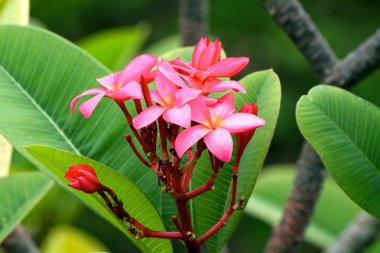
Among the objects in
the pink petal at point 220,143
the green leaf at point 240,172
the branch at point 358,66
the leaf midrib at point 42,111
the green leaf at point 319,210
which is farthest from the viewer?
the green leaf at point 319,210

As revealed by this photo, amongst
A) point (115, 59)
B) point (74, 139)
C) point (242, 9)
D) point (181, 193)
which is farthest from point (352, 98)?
point (242, 9)

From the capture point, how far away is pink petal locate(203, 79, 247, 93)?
732mm

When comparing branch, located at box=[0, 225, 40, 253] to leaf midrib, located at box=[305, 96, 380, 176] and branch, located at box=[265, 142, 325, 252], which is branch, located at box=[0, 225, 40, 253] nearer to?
branch, located at box=[265, 142, 325, 252]

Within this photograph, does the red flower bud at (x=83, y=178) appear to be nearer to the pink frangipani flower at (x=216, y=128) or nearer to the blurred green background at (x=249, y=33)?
the pink frangipani flower at (x=216, y=128)

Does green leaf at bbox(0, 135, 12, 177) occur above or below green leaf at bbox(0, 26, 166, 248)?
below

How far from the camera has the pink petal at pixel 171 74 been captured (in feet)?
2.37

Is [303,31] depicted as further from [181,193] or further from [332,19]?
[332,19]

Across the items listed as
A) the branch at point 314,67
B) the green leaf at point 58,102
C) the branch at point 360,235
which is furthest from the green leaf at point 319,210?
the green leaf at point 58,102

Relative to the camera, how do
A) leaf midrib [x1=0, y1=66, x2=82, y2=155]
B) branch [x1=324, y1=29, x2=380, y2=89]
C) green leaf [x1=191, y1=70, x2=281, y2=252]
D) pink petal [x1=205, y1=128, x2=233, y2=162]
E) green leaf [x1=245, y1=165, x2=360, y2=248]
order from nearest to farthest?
pink petal [x1=205, y1=128, x2=233, y2=162], green leaf [x1=191, y1=70, x2=281, y2=252], leaf midrib [x1=0, y1=66, x2=82, y2=155], branch [x1=324, y1=29, x2=380, y2=89], green leaf [x1=245, y1=165, x2=360, y2=248]

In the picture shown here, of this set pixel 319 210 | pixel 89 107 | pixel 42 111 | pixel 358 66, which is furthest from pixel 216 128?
pixel 319 210

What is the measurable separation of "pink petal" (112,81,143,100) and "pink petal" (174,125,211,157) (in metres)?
0.06

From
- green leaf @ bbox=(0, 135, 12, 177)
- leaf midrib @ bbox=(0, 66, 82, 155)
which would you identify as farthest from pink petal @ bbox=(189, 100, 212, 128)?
green leaf @ bbox=(0, 135, 12, 177)

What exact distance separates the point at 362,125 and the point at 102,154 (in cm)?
29

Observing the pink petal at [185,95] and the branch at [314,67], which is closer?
the pink petal at [185,95]
